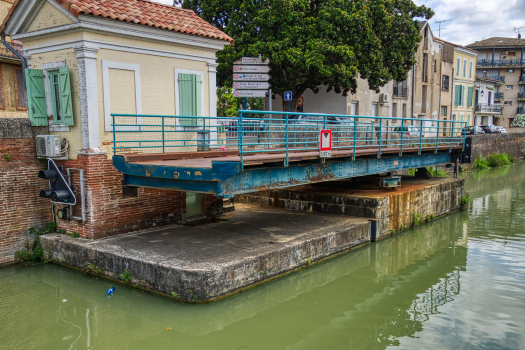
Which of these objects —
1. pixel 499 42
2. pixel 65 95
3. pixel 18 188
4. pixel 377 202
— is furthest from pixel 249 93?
pixel 499 42

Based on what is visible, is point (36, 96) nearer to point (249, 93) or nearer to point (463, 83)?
point (249, 93)

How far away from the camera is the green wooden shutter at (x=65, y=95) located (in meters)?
9.70

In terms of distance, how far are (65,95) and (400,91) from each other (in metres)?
26.1

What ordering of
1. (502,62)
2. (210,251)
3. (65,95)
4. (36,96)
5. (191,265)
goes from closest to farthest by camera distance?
(191,265) → (210,251) → (65,95) → (36,96) → (502,62)

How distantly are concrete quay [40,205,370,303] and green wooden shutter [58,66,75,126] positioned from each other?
8.81 ft

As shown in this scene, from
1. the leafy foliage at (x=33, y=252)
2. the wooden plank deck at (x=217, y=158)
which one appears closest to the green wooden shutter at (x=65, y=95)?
the wooden plank deck at (x=217, y=158)

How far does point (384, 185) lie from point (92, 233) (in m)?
8.80

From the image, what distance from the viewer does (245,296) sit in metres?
8.19

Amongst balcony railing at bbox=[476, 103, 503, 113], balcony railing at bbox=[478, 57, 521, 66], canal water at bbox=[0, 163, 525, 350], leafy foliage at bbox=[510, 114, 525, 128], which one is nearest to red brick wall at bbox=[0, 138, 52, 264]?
canal water at bbox=[0, 163, 525, 350]

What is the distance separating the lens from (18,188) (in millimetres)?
9961

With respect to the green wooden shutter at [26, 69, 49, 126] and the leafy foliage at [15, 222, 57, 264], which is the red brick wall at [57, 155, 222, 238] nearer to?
the leafy foliage at [15, 222, 57, 264]

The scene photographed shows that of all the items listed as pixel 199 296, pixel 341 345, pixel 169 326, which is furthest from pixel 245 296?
pixel 341 345

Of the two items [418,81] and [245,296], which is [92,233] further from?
[418,81]

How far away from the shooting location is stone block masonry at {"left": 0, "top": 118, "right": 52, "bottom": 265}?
31.9 feet
